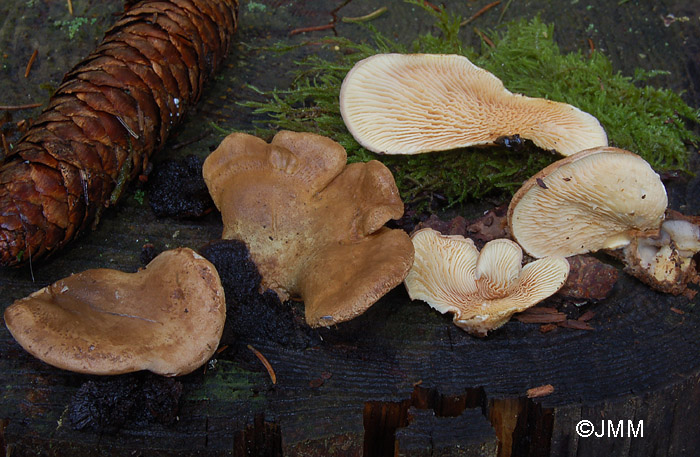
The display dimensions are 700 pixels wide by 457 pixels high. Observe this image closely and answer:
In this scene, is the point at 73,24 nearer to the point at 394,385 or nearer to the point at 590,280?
→ the point at 394,385

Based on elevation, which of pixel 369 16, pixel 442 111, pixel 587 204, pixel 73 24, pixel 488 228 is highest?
pixel 73 24

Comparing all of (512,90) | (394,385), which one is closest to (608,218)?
(512,90)

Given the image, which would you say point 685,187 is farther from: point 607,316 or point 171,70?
point 171,70

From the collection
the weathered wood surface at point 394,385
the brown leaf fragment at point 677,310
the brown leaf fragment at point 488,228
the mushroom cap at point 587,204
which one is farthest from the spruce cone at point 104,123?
the brown leaf fragment at point 677,310

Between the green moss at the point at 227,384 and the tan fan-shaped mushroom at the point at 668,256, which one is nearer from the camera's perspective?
the green moss at the point at 227,384

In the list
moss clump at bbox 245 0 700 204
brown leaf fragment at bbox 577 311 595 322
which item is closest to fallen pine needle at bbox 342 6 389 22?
moss clump at bbox 245 0 700 204

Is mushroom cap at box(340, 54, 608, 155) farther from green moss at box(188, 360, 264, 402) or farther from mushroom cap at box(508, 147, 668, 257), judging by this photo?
green moss at box(188, 360, 264, 402)

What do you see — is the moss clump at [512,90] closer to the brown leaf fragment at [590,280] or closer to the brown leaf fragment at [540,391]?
the brown leaf fragment at [590,280]

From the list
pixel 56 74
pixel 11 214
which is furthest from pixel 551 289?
pixel 56 74
